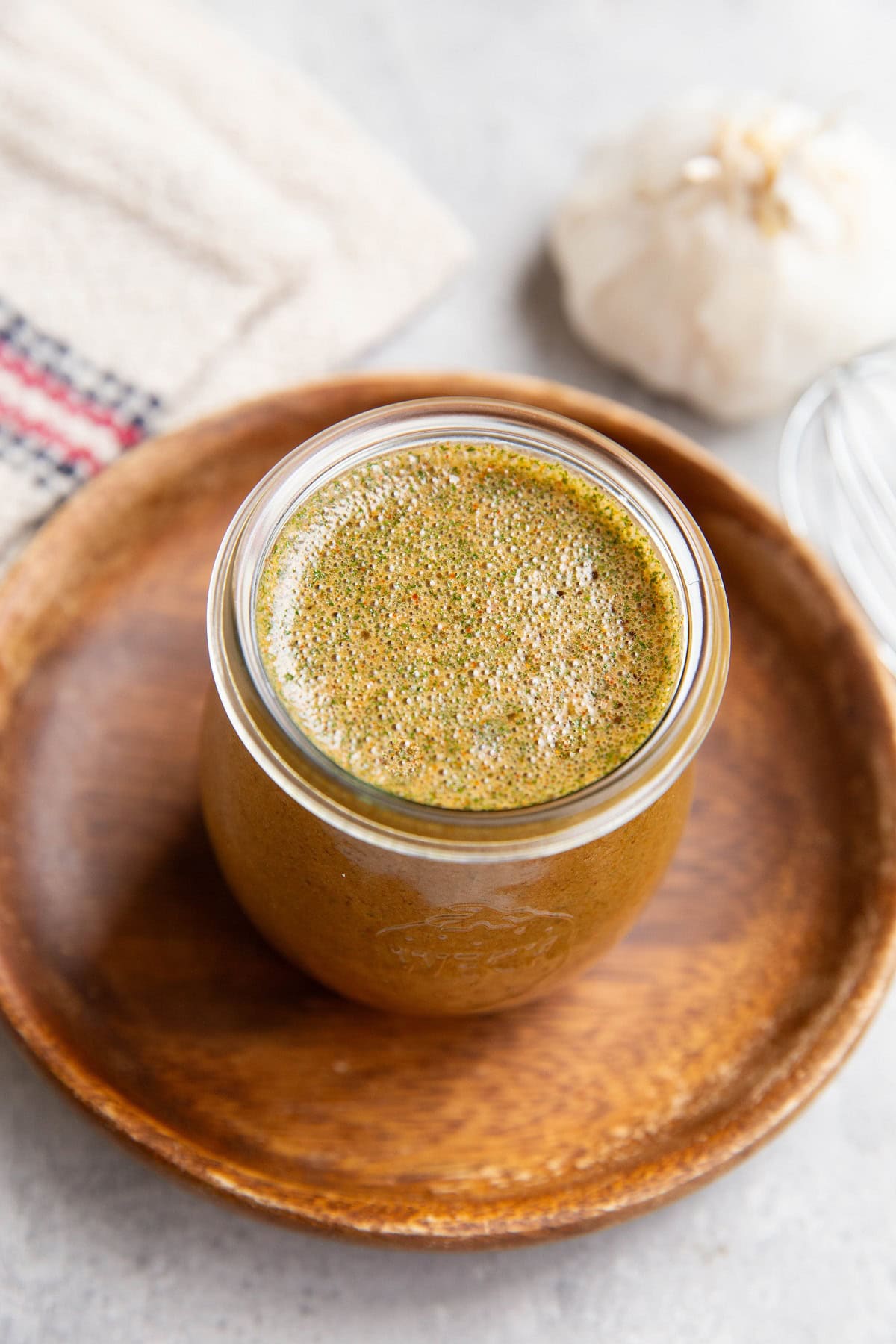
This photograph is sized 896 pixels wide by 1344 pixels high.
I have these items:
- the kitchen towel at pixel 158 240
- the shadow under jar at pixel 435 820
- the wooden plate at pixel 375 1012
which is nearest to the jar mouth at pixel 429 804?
the shadow under jar at pixel 435 820

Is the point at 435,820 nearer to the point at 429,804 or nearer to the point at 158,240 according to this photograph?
the point at 429,804

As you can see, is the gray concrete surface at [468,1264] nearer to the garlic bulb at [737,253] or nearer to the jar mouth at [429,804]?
the jar mouth at [429,804]

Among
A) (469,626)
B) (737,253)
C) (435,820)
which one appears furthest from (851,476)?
(435,820)

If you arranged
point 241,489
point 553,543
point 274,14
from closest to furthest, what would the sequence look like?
1. point 553,543
2. point 241,489
3. point 274,14

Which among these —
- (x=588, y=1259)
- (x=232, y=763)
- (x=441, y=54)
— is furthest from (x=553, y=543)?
(x=441, y=54)

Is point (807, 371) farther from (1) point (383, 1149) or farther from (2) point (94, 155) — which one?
(1) point (383, 1149)
